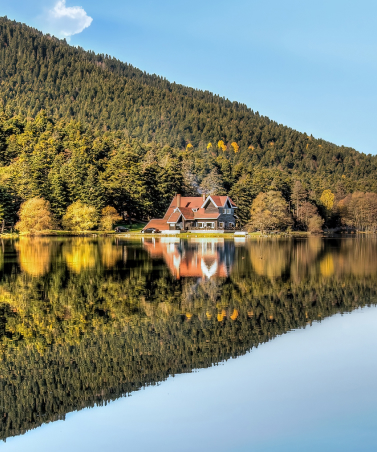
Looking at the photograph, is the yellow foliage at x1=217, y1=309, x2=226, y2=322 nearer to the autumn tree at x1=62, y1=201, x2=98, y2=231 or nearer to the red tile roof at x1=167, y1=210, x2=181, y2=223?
the autumn tree at x1=62, y1=201, x2=98, y2=231

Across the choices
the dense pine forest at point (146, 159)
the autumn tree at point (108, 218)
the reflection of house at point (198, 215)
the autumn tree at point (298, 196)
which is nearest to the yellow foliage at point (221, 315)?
the autumn tree at point (108, 218)

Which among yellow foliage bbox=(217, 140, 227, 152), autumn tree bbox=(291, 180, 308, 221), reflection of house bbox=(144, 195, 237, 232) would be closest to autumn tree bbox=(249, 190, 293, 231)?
reflection of house bbox=(144, 195, 237, 232)

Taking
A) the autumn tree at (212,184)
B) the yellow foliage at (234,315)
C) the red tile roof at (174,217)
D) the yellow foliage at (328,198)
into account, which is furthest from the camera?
the yellow foliage at (328,198)

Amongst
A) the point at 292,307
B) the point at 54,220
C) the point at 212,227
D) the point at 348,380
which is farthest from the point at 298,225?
the point at 348,380

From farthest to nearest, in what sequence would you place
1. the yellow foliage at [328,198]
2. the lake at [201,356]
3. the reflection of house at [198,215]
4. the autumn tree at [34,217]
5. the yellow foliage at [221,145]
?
the yellow foliage at [221,145] < the yellow foliage at [328,198] < the reflection of house at [198,215] < the autumn tree at [34,217] < the lake at [201,356]

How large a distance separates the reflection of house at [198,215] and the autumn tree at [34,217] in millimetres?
16403

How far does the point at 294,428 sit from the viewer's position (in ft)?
29.5

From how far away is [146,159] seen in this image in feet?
358

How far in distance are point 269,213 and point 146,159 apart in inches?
1345

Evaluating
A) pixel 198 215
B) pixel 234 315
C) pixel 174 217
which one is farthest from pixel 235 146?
pixel 234 315

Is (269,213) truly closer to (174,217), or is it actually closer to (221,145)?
(174,217)

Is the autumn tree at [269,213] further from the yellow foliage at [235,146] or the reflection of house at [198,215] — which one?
the yellow foliage at [235,146]

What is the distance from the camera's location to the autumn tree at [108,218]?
3206 inches

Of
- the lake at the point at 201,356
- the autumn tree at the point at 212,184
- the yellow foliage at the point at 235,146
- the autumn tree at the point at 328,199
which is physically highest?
the yellow foliage at the point at 235,146
